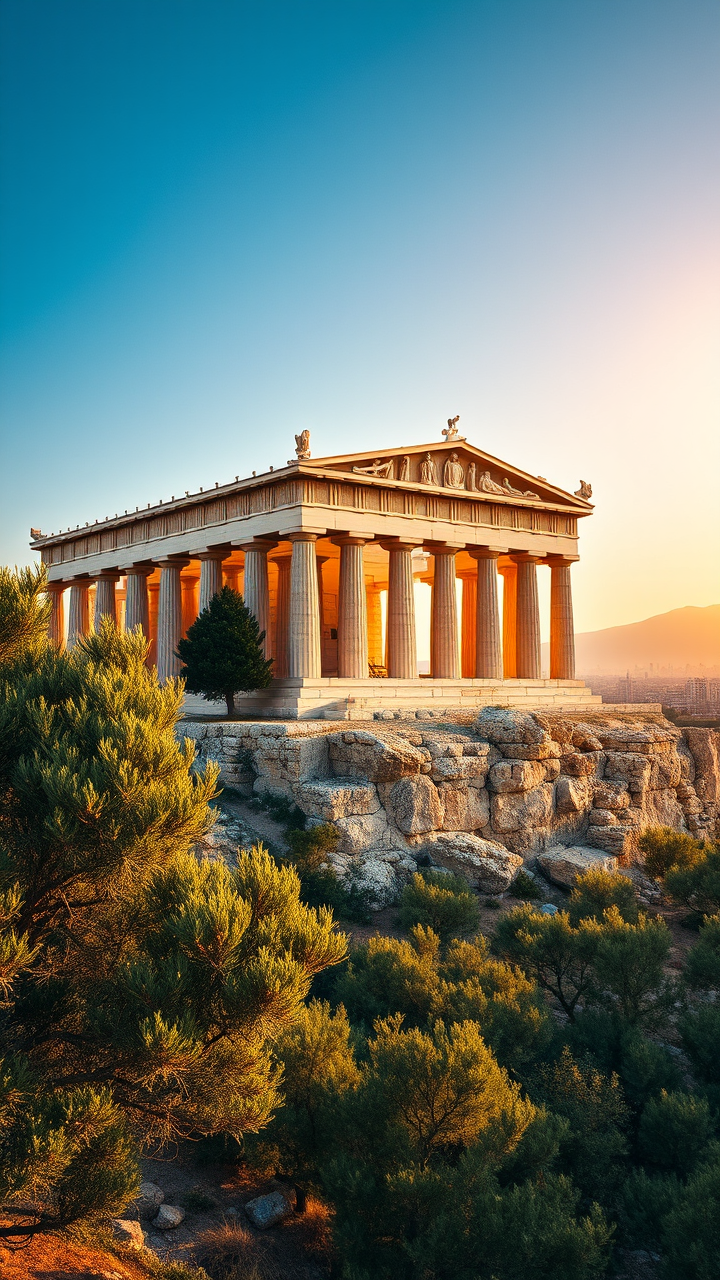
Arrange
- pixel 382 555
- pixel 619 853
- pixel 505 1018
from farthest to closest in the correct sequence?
pixel 382 555
pixel 619 853
pixel 505 1018

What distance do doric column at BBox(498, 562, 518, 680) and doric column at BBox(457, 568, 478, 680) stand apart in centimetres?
166

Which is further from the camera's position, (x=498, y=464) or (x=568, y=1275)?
(x=498, y=464)

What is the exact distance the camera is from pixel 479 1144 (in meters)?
12.3

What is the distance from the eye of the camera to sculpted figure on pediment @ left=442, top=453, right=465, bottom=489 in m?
38.5

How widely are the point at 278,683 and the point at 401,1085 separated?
22.1 metres

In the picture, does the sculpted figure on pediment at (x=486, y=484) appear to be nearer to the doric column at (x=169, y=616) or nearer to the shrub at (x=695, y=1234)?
the doric column at (x=169, y=616)

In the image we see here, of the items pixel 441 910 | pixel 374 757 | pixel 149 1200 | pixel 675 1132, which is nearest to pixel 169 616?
pixel 374 757

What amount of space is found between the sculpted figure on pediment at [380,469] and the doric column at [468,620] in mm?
11055

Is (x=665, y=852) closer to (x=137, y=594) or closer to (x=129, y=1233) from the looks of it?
(x=129, y=1233)

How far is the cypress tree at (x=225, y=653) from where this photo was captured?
30.9 m

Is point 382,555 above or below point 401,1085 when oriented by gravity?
above

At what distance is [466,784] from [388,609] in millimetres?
11751

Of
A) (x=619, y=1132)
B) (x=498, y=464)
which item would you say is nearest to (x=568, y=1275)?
(x=619, y=1132)

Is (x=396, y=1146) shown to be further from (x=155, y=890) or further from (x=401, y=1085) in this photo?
(x=155, y=890)
